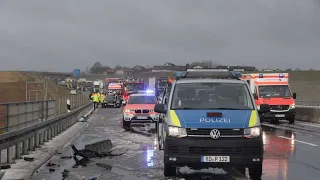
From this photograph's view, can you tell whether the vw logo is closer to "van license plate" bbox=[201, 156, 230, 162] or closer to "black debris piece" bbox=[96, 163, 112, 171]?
"van license plate" bbox=[201, 156, 230, 162]

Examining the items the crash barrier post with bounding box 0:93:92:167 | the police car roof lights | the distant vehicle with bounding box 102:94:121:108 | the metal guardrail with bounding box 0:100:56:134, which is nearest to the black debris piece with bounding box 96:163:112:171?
the crash barrier post with bounding box 0:93:92:167

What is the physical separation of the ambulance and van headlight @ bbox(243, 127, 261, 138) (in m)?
16.6

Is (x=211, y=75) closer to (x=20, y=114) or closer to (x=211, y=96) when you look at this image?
(x=211, y=96)

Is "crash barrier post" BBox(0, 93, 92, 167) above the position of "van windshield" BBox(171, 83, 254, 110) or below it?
below

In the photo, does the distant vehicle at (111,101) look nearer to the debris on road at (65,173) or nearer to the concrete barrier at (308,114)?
the concrete barrier at (308,114)

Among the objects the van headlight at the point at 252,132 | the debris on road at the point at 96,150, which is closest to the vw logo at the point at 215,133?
the van headlight at the point at 252,132

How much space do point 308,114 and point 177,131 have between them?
807 inches

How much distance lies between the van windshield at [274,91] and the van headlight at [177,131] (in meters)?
17.5

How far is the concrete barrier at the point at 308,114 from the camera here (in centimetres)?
2611

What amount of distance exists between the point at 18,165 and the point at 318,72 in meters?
78.9

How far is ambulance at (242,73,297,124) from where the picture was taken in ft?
81.5

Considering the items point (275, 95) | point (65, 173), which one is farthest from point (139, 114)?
point (65, 173)

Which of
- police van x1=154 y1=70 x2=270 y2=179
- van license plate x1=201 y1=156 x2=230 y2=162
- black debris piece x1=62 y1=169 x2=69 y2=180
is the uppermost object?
police van x1=154 y1=70 x2=270 y2=179

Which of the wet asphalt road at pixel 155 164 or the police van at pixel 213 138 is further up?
the police van at pixel 213 138
